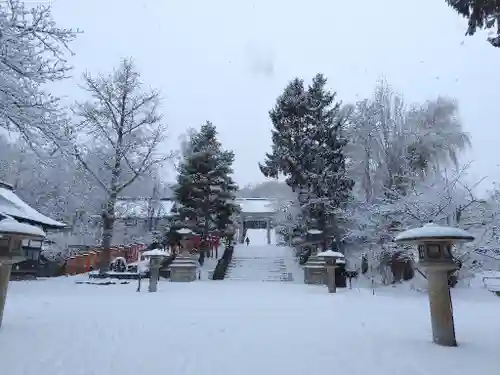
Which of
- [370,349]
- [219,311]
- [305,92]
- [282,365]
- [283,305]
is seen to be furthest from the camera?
[305,92]

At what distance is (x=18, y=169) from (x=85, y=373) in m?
29.5

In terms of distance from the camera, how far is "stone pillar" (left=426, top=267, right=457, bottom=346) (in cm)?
466

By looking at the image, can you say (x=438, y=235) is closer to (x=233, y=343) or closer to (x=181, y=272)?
(x=233, y=343)

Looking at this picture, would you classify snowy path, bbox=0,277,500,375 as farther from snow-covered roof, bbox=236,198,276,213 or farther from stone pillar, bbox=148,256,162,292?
snow-covered roof, bbox=236,198,276,213

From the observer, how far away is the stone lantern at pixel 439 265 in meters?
4.65

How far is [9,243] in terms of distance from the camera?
5133mm

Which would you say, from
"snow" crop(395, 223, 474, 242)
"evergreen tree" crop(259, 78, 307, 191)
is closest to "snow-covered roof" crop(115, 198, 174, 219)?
"evergreen tree" crop(259, 78, 307, 191)

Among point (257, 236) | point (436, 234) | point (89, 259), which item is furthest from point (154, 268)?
point (257, 236)

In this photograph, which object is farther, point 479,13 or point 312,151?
point 312,151

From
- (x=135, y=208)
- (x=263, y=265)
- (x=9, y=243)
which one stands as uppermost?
(x=135, y=208)

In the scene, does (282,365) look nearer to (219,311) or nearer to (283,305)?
(219,311)

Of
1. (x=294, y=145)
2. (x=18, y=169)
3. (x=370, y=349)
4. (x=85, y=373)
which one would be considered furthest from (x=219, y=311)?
(x=18, y=169)

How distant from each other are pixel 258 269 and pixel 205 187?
5.97m

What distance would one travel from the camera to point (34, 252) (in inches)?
791
